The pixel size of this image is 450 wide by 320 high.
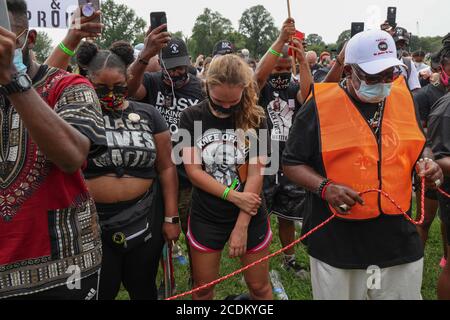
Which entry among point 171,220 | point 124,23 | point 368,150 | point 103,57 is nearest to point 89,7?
point 103,57

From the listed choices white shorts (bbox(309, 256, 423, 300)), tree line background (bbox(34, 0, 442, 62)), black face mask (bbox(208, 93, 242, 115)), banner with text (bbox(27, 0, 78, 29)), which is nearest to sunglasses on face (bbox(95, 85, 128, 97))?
black face mask (bbox(208, 93, 242, 115))

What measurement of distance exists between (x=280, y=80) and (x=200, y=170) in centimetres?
173

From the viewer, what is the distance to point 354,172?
2432 mm

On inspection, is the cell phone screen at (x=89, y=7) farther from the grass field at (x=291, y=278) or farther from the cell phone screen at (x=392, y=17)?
the cell phone screen at (x=392, y=17)

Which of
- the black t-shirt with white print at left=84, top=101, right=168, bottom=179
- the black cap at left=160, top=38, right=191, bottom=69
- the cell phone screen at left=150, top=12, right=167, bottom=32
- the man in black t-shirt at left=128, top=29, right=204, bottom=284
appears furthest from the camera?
the black cap at left=160, top=38, right=191, bottom=69

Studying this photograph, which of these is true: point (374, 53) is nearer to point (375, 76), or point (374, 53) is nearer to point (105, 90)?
point (375, 76)

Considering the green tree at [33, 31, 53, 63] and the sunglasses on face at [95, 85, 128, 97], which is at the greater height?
the green tree at [33, 31, 53, 63]

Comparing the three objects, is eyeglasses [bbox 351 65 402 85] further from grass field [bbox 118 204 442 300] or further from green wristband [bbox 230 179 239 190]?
grass field [bbox 118 204 442 300]

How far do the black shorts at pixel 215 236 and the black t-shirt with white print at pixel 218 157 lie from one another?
0.11 feet

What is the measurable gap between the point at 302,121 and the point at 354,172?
40 cm

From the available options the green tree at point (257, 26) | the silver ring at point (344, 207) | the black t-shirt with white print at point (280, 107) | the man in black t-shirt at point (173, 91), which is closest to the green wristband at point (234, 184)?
the silver ring at point (344, 207)

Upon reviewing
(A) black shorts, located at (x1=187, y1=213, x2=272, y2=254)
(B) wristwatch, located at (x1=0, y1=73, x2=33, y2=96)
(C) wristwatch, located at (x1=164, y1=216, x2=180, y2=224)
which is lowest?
(A) black shorts, located at (x1=187, y1=213, x2=272, y2=254)

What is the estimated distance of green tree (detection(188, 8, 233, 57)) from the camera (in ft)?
234

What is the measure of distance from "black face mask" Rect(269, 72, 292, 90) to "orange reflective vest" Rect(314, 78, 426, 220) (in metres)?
1.82
